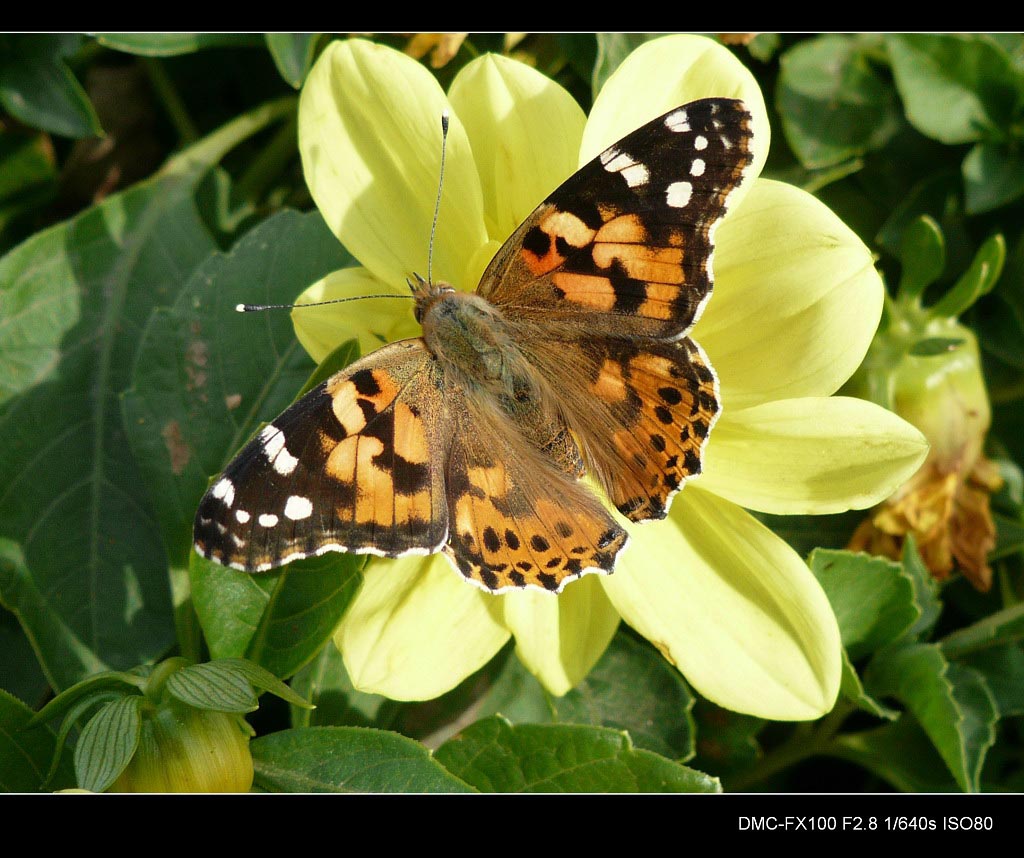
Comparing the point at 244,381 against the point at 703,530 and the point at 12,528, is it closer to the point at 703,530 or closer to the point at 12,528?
the point at 12,528

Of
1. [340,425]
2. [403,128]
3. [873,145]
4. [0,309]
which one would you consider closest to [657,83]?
[403,128]

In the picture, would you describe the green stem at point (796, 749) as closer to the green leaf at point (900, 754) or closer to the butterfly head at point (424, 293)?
the green leaf at point (900, 754)

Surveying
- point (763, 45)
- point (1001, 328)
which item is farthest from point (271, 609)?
point (1001, 328)

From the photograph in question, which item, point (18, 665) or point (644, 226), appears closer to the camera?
point (644, 226)

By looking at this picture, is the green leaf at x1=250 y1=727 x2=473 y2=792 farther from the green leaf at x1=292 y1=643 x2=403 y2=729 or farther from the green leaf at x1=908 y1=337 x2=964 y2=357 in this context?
the green leaf at x1=908 y1=337 x2=964 y2=357

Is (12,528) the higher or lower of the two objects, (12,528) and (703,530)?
the higher

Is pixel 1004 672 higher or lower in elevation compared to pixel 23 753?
lower

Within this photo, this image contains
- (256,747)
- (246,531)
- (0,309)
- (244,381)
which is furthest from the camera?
(0,309)

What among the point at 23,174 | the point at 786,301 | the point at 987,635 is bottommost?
the point at 987,635

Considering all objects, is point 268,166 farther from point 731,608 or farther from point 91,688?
point 731,608
